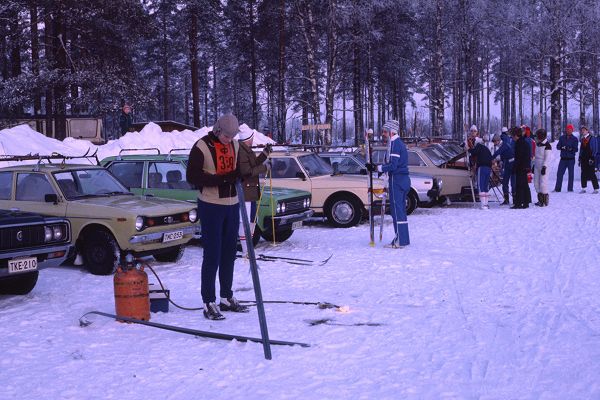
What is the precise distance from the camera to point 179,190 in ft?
38.8

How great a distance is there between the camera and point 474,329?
6.41m

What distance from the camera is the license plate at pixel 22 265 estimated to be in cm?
764

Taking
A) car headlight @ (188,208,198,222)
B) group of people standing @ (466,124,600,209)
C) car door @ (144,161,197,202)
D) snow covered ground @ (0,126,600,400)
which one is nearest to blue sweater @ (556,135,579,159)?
group of people standing @ (466,124,600,209)

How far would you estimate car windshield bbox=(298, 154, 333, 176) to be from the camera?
48.2 feet

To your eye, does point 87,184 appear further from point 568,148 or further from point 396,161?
point 568,148

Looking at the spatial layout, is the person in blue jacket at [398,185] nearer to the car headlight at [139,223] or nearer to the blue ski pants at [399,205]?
the blue ski pants at [399,205]

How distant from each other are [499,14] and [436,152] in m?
36.4

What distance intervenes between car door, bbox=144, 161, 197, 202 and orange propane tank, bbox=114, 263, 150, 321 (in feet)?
16.2

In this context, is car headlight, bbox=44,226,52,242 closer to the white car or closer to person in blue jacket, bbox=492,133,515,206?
the white car

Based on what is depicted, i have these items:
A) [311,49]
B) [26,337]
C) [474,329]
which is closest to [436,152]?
[311,49]

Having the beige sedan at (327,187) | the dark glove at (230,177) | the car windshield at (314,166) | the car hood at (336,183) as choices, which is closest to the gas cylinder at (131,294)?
the dark glove at (230,177)

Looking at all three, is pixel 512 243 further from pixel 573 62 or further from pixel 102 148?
pixel 573 62

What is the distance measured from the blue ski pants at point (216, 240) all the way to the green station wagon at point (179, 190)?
14.8 ft

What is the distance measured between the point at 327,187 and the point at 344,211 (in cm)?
71
